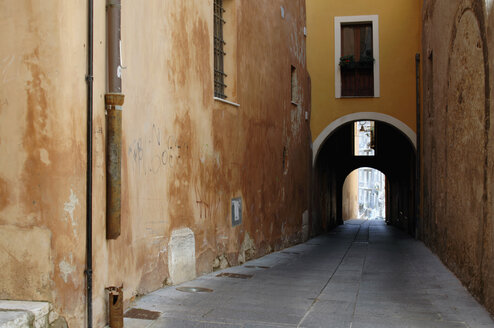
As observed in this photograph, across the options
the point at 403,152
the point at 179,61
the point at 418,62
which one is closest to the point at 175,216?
the point at 179,61

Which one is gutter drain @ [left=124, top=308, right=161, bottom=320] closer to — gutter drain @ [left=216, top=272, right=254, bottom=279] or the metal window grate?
gutter drain @ [left=216, top=272, right=254, bottom=279]

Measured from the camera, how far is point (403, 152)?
71.6ft

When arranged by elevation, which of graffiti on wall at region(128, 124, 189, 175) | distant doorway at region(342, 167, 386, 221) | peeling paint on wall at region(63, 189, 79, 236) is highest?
graffiti on wall at region(128, 124, 189, 175)

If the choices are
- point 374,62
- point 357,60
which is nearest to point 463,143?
point 374,62

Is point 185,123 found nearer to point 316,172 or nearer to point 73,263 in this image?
point 73,263

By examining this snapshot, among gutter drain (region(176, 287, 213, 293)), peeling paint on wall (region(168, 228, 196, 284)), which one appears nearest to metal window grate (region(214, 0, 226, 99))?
peeling paint on wall (region(168, 228, 196, 284))

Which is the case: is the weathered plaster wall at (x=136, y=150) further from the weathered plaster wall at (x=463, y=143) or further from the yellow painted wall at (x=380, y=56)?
the yellow painted wall at (x=380, y=56)

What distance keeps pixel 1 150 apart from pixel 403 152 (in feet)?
62.7

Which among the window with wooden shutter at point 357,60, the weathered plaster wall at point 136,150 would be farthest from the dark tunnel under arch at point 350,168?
the weathered plaster wall at point 136,150

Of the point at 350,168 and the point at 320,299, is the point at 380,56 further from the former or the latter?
the point at 320,299

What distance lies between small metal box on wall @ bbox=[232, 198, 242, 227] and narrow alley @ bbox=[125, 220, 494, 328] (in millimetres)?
799

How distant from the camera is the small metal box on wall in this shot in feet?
31.8

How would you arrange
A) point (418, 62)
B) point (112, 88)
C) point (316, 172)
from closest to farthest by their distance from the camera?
1. point (112, 88)
2. point (418, 62)
3. point (316, 172)

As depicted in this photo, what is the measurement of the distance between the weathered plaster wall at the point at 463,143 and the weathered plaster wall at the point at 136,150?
3.57 m
